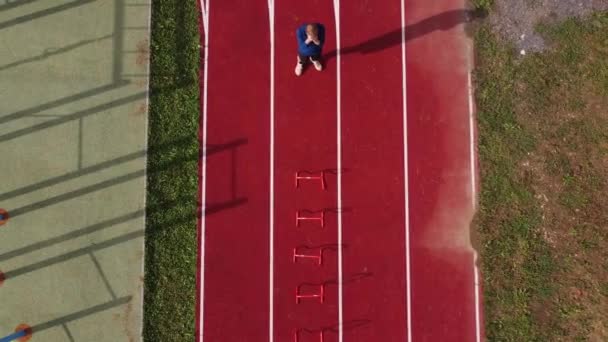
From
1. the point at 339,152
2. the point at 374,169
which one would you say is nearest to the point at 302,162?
the point at 339,152

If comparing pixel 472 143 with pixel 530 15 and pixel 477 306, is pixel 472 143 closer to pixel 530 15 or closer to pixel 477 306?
pixel 530 15

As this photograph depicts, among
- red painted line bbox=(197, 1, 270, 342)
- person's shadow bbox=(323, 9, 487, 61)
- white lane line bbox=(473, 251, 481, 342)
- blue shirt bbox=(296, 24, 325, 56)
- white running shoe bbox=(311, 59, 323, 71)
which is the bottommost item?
white lane line bbox=(473, 251, 481, 342)

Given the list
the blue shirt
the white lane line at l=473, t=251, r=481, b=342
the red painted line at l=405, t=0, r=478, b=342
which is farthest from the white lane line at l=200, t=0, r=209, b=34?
the white lane line at l=473, t=251, r=481, b=342

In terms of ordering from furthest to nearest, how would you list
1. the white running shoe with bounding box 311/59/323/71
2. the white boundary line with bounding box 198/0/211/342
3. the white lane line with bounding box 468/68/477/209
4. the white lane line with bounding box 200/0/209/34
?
the white lane line with bounding box 200/0/209/34 < the white running shoe with bounding box 311/59/323/71 < the white lane line with bounding box 468/68/477/209 < the white boundary line with bounding box 198/0/211/342

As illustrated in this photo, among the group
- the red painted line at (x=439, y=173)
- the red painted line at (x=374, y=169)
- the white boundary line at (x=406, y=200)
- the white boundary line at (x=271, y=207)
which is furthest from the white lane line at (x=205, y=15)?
the red painted line at (x=439, y=173)

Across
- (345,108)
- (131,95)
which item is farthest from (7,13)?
(345,108)

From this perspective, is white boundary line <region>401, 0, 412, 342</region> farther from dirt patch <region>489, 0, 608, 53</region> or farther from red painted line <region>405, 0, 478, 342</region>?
dirt patch <region>489, 0, 608, 53</region>

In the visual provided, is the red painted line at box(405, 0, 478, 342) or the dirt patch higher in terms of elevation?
the dirt patch

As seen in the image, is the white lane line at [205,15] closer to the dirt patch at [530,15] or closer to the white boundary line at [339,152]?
the white boundary line at [339,152]
